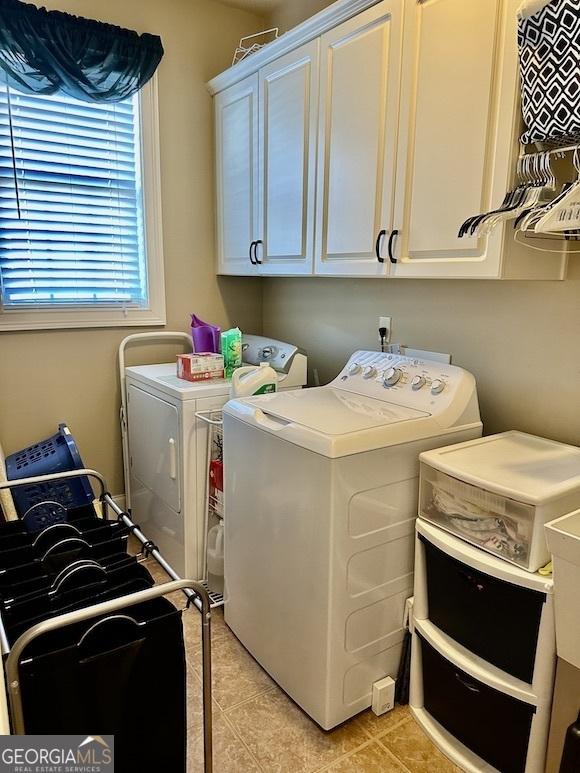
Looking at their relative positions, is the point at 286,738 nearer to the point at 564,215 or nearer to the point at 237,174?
the point at 564,215

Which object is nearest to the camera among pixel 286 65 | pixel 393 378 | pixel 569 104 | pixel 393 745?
pixel 569 104

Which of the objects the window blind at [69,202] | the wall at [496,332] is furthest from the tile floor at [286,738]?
the window blind at [69,202]

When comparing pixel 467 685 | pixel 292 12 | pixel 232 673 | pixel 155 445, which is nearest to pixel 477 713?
pixel 467 685

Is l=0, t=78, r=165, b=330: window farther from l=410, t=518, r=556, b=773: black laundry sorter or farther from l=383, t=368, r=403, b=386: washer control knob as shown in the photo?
l=410, t=518, r=556, b=773: black laundry sorter

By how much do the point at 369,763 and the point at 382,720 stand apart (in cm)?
17

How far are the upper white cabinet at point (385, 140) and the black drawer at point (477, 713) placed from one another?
46.0 inches

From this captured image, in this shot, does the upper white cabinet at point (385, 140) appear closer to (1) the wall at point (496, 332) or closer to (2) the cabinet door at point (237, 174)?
(2) the cabinet door at point (237, 174)

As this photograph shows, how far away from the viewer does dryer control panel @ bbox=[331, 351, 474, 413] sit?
1776 millimetres

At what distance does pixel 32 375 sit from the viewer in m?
2.59

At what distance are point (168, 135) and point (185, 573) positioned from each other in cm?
220

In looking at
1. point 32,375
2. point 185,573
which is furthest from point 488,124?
point 32,375

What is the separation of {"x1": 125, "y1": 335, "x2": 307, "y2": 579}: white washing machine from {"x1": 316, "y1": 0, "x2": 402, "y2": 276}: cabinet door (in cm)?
63

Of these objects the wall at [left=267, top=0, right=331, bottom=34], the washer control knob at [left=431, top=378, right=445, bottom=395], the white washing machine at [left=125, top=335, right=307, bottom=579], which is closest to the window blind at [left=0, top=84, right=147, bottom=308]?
the white washing machine at [left=125, top=335, right=307, bottom=579]

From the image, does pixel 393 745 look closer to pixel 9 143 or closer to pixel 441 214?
pixel 441 214
